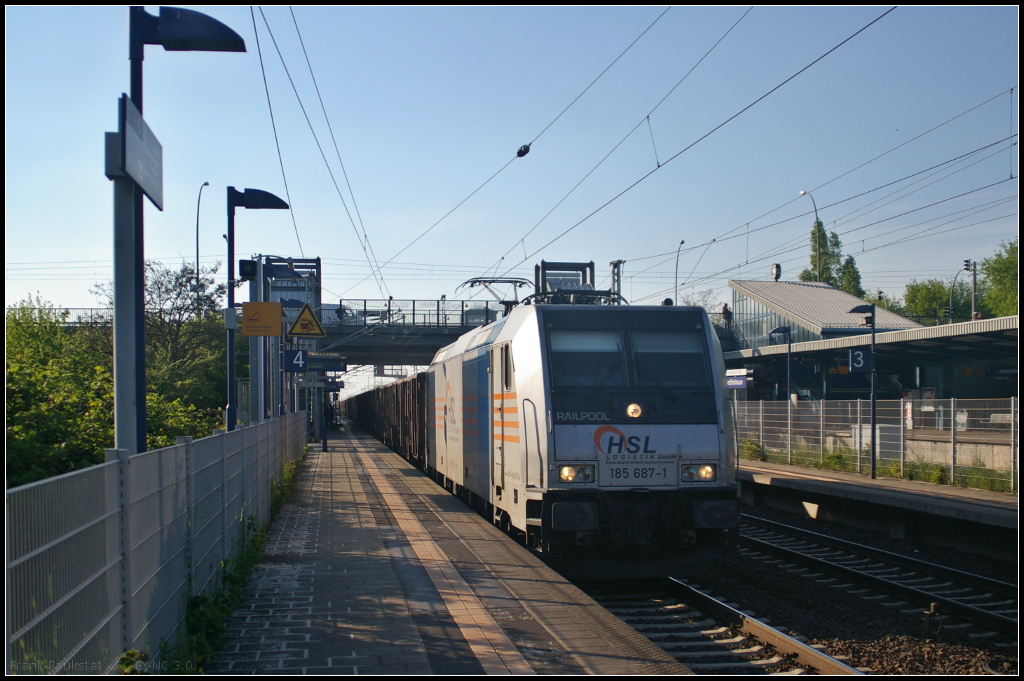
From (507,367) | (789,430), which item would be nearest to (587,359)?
(507,367)

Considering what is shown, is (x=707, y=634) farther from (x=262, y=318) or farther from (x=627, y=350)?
(x=262, y=318)

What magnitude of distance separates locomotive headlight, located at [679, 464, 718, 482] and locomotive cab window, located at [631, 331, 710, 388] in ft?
3.01

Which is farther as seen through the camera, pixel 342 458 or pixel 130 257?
pixel 342 458

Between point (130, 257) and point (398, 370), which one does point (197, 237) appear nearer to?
point (130, 257)

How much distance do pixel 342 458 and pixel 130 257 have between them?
76.5 feet

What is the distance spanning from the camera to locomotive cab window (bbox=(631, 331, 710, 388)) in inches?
371

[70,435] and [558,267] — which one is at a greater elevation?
[558,267]

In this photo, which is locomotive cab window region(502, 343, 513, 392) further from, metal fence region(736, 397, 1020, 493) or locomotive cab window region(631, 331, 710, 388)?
metal fence region(736, 397, 1020, 493)

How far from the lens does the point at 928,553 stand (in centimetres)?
1232

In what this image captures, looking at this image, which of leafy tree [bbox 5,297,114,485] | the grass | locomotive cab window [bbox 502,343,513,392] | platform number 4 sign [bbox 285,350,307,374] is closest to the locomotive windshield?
locomotive cab window [bbox 502,343,513,392]

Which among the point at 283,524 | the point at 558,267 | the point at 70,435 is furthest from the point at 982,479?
the point at 558,267

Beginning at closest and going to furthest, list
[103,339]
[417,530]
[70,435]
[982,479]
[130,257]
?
[130,257] < [70,435] < [417,530] < [982,479] < [103,339]

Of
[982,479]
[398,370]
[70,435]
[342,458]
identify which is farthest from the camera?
[398,370]

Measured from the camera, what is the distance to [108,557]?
4.14m
